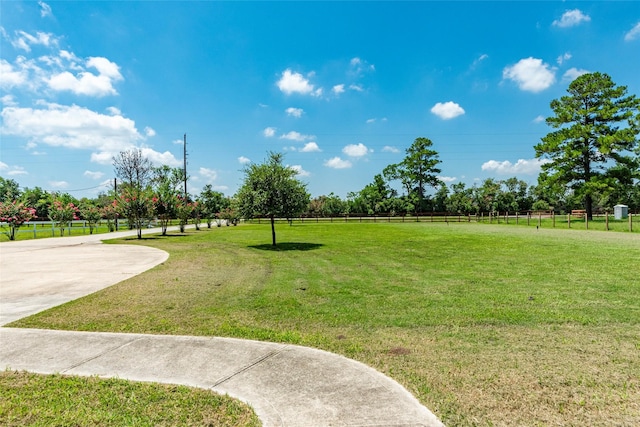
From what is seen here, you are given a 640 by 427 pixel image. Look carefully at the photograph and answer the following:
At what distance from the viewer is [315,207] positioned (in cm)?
7631

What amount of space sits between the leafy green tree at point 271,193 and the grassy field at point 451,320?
686 centimetres

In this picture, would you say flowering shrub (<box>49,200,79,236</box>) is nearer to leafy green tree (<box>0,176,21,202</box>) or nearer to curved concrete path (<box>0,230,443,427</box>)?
curved concrete path (<box>0,230,443,427</box>)

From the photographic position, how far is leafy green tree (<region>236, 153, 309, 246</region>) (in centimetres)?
1764

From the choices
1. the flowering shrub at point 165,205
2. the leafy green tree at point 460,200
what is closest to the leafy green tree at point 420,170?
the leafy green tree at point 460,200

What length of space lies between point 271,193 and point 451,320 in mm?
13515

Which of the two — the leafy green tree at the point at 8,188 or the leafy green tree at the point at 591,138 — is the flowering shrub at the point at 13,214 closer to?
the leafy green tree at the point at 591,138

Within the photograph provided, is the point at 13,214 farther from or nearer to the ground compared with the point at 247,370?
farther from the ground

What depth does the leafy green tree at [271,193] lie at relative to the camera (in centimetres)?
1764

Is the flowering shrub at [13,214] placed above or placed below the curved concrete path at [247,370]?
above

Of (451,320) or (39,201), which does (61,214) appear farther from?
(39,201)

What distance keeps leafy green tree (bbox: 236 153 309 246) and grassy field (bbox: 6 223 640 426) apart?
22.5ft

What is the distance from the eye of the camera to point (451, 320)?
212 inches

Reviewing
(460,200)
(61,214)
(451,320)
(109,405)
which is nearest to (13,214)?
(61,214)

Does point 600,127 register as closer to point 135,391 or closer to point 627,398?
point 627,398
